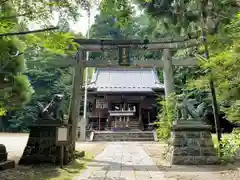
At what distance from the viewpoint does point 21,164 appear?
660 centimetres

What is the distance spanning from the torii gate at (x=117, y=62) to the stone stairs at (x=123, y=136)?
8.42 meters

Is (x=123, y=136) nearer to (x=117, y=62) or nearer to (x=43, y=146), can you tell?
(x=117, y=62)

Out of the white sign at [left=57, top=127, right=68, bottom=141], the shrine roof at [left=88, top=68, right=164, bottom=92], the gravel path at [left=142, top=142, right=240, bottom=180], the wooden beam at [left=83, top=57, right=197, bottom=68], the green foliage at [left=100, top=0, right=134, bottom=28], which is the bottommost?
the gravel path at [left=142, top=142, right=240, bottom=180]

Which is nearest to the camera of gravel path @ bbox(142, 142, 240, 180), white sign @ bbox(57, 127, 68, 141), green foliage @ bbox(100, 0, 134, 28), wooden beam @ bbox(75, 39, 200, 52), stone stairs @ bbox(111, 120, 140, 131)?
green foliage @ bbox(100, 0, 134, 28)

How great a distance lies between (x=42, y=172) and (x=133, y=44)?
211 inches

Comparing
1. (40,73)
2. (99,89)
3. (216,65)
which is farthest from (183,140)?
(40,73)

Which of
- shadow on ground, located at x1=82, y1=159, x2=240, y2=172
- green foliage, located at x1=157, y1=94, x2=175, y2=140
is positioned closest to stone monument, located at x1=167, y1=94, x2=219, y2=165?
shadow on ground, located at x1=82, y1=159, x2=240, y2=172

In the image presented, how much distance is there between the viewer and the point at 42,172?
570 centimetres

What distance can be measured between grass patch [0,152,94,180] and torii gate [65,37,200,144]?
221 centimetres

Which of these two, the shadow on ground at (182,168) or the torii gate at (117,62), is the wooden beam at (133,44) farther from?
the shadow on ground at (182,168)

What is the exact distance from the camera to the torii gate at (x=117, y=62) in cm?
884

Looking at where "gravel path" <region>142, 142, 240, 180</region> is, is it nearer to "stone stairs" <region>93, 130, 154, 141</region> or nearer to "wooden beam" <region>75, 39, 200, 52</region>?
"wooden beam" <region>75, 39, 200, 52</region>

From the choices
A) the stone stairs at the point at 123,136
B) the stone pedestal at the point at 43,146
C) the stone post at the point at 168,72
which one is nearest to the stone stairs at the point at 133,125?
the stone stairs at the point at 123,136

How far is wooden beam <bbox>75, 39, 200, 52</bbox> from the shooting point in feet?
29.7
